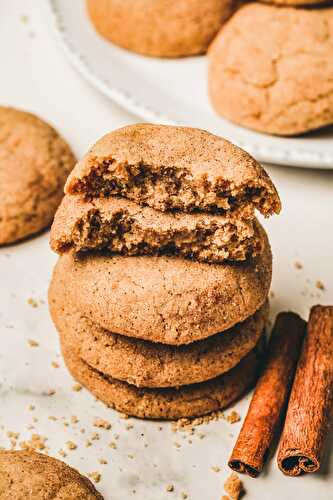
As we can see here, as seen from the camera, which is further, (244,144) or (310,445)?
(244,144)

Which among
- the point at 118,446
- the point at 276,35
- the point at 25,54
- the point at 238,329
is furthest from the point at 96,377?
the point at 25,54

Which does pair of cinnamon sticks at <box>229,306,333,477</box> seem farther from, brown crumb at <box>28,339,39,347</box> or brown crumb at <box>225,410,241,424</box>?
brown crumb at <box>28,339,39,347</box>

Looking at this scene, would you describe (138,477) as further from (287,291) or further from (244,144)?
(244,144)

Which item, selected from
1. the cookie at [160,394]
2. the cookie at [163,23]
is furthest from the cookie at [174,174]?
the cookie at [163,23]

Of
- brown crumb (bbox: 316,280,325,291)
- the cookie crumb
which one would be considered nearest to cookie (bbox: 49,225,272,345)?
the cookie crumb

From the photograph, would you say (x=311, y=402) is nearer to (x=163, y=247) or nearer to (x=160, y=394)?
(x=160, y=394)

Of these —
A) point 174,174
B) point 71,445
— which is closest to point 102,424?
point 71,445
